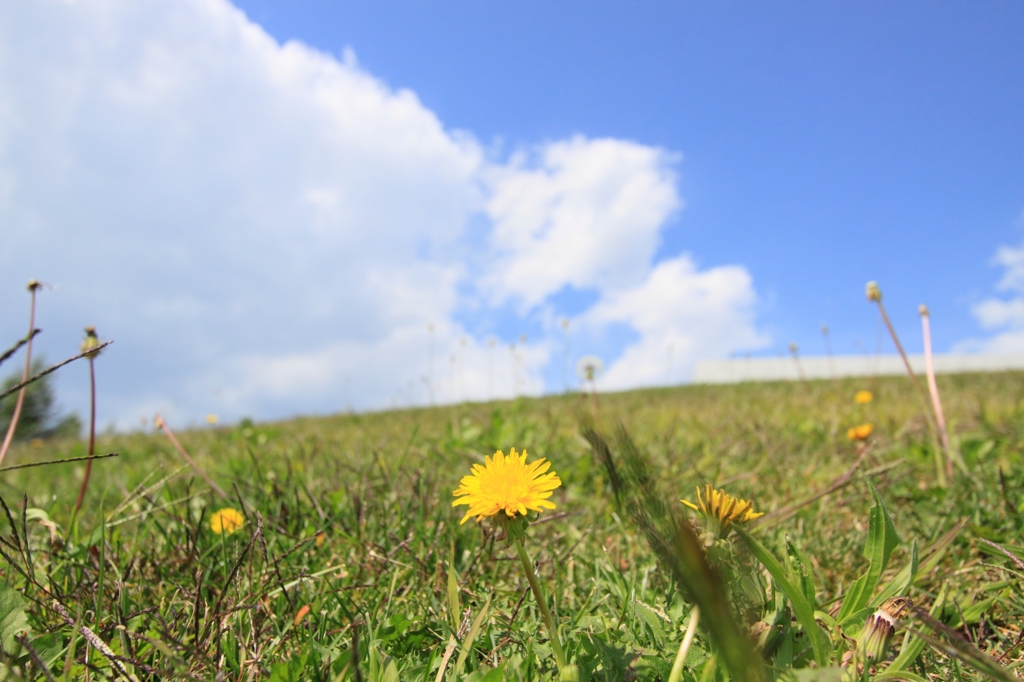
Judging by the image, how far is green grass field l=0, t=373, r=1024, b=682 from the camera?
0.81 metres

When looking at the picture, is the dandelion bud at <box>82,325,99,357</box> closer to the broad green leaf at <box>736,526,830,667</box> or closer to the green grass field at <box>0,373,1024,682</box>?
the green grass field at <box>0,373,1024,682</box>

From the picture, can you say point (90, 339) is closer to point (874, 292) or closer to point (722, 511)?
point (722, 511)

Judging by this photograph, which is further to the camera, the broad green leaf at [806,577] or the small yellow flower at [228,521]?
the small yellow flower at [228,521]

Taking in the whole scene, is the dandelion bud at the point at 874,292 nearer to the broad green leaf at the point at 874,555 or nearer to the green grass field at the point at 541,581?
the green grass field at the point at 541,581

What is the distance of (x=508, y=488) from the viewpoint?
2.55ft

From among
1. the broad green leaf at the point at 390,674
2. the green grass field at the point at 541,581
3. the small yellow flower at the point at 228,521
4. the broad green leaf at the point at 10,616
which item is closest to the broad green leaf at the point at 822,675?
the green grass field at the point at 541,581

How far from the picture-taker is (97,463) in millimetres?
4254

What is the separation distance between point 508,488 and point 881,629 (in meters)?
0.60

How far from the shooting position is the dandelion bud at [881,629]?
34.6 inches

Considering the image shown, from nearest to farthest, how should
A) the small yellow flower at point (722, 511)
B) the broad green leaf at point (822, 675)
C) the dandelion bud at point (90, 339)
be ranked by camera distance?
the broad green leaf at point (822, 675)
the small yellow flower at point (722, 511)
the dandelion bud at point (90, 339)

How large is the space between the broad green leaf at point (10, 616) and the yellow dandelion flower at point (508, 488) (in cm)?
78

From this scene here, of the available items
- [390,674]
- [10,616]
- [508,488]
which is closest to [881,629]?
[508,488]

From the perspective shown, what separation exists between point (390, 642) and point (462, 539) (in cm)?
57

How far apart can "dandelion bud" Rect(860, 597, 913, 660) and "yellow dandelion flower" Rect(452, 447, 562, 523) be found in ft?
1.75
